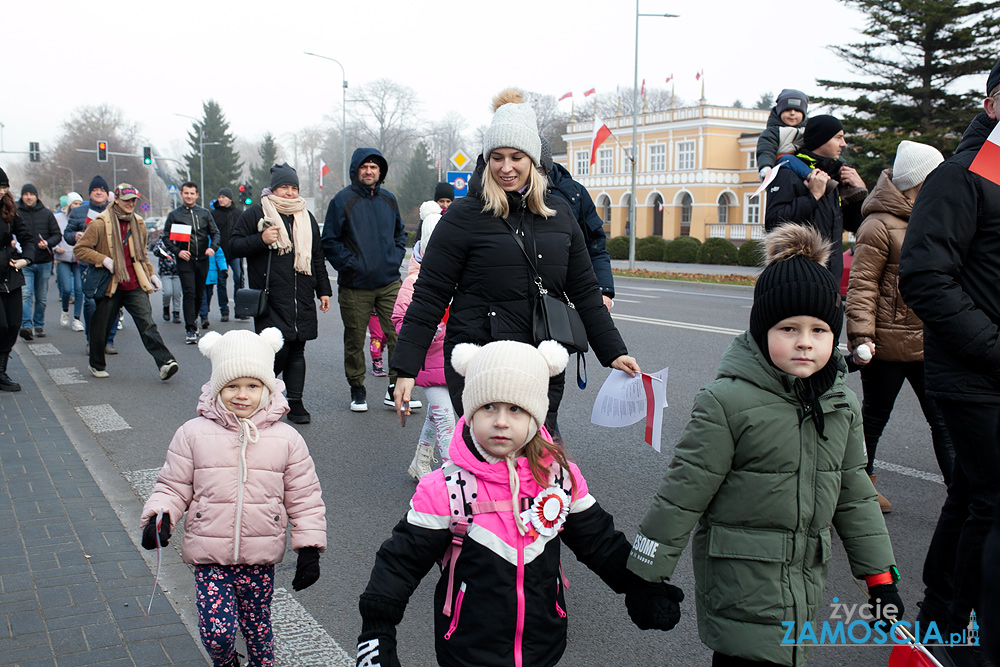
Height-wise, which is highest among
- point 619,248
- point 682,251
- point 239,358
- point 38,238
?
point 38,238

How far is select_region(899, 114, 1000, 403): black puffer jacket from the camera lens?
3023 mm

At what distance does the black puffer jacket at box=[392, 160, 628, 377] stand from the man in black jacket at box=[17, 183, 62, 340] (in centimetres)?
878

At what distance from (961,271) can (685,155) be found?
6309 cm

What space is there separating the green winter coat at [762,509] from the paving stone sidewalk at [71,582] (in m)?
1.87

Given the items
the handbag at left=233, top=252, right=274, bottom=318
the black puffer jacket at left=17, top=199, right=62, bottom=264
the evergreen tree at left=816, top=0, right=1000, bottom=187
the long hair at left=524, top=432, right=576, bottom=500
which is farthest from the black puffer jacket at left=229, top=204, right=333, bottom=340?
the evergreen tree at left=816, top=0, right=1000, bottom=187

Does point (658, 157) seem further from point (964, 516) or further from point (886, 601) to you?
point (886, 601)

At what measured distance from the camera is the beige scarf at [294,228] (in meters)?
6.89

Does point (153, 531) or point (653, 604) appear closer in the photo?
point (653, 604)

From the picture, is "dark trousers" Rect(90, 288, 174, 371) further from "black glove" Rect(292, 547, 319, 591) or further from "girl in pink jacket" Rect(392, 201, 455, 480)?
"black glove" Rect(292, 547, 319, 591)

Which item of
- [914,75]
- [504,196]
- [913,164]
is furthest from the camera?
[914,75]

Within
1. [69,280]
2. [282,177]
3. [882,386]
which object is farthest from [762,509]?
[69,280]

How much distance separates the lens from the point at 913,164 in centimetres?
431

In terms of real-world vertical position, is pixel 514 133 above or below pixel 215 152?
below

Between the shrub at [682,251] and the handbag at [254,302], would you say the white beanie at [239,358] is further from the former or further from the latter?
the shrub at [682,251]
